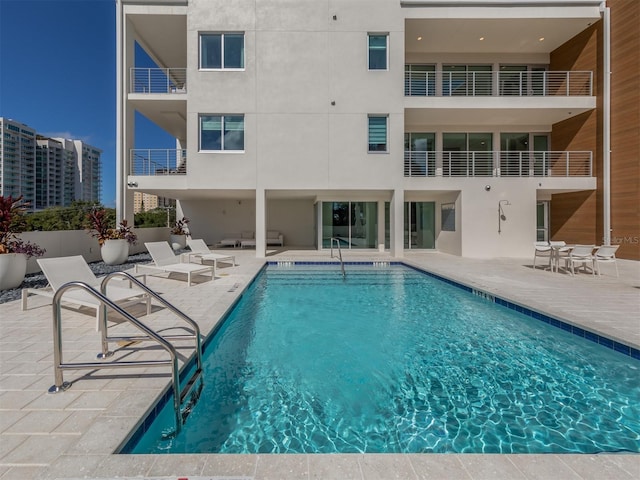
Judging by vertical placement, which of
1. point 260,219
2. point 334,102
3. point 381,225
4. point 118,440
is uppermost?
point 334,102

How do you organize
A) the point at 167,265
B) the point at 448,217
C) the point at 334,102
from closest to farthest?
the point at 167,265 → the point at 334,102 → the point at 448,217

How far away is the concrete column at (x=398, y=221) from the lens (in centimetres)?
1264

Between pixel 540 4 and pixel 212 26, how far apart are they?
1287cm

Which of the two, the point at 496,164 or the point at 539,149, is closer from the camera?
the point at 496,164

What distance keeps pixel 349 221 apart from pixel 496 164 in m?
6.96

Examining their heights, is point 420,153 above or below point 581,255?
above

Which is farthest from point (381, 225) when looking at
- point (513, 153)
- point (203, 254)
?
point (203, 254)

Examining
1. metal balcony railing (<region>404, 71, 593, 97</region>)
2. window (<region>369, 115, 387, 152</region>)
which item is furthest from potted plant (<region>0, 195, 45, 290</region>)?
metal balcony railing (<region>404, 71, 593, 97</region>)

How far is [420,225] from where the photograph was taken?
1525 cm

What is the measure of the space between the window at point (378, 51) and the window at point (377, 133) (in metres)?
2.07

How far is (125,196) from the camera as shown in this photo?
42.1 feet

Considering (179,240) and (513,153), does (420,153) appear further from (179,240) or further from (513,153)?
(179,240)

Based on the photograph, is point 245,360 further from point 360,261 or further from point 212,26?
point 212,26

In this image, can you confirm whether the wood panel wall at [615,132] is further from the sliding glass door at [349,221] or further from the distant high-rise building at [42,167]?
the distant high-rise building at [42,167]
